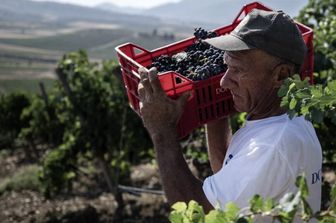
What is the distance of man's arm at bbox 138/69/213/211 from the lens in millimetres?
2141

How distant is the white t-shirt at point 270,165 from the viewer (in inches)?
72.4

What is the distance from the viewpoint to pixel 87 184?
32.8 ft

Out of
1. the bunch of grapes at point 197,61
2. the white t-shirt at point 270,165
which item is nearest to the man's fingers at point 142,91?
the bunch of grapes at point 197,61

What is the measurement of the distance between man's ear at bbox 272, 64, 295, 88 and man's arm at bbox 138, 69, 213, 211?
43cm

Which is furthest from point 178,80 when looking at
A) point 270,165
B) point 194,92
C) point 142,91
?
point 270,165

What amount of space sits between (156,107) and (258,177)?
58 centimetres

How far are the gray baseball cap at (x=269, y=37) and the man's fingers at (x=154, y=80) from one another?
273mm

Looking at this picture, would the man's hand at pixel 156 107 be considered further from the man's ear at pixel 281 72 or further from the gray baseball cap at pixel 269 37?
the man's ear at pixel 281 72

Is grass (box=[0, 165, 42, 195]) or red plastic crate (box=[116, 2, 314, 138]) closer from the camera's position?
red plastic crate (box=[116, 2, 314, 138])

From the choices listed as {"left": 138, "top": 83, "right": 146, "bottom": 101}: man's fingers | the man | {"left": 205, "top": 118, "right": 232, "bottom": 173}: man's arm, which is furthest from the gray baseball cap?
{"left": 205, "top": 118, "right": 232, "bottom": 173}: man's arm

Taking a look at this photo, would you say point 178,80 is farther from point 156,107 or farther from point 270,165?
point 270,165

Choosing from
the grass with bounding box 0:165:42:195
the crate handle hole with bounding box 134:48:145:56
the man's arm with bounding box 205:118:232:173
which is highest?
the crate handle hole with bounding box 134:48:145:56

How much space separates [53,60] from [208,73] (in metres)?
96.5

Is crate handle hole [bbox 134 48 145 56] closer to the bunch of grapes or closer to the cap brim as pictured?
the bunch of grapes
